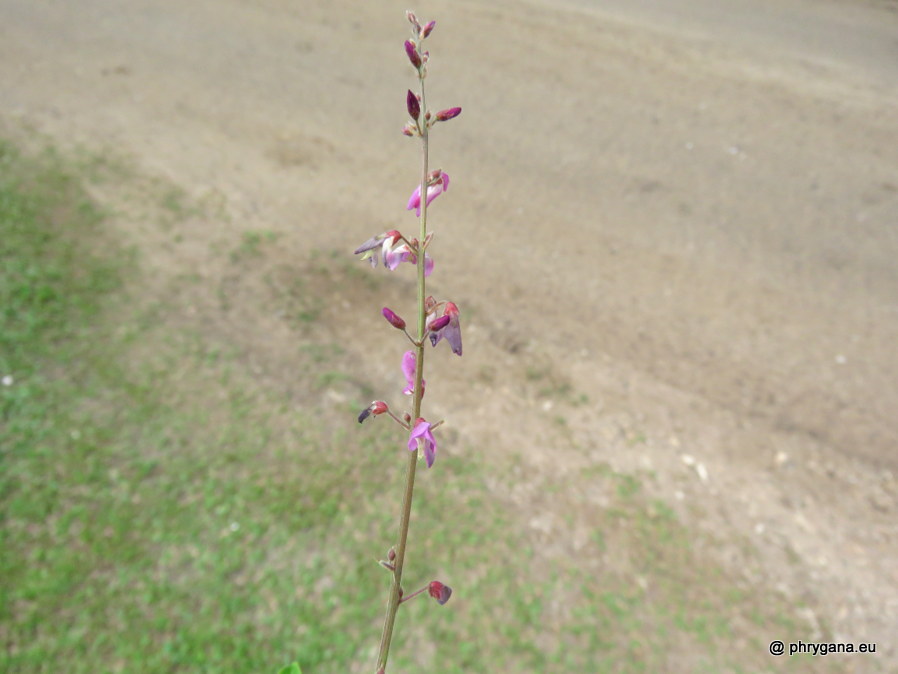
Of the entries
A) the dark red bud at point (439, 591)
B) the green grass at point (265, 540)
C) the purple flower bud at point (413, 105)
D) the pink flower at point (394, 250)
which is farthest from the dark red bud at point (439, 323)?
the green grass at point (265, 540)

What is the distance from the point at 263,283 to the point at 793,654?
351 cm

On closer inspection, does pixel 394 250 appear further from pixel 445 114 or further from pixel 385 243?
pixel 445 114

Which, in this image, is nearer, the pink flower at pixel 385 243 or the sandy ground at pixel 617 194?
the pink flower at pixel 385 243

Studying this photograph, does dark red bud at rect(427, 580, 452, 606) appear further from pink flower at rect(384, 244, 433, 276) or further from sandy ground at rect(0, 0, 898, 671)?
sandy ground at rect(0, 0, 898, 671)

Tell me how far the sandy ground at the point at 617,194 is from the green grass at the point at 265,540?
308 millimetres

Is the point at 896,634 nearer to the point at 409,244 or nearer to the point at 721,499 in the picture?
the point at 721,499

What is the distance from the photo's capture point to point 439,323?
43.3 inches

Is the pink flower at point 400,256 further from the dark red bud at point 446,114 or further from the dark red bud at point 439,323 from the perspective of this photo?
the dark red bud at point 446,114

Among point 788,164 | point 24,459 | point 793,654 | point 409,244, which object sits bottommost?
point 793,654

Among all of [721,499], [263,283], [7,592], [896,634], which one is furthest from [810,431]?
[7,592]

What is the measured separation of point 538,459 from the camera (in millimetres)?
3883

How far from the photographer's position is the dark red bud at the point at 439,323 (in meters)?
1.10

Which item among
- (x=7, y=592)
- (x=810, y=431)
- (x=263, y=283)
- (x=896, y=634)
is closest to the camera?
(x=7, y=592)

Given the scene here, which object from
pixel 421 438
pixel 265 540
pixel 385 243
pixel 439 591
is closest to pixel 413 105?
pixel 385 243
